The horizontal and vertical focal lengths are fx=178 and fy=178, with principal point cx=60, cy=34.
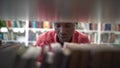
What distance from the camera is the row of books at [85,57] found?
1.12 ft

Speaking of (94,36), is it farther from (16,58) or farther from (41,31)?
(16,58)

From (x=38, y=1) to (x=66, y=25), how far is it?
3.44 ft

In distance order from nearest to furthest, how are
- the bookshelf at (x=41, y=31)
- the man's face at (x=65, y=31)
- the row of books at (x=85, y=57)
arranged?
the row of books at (x=85, y=57) < the man's face at (x=65, y=31) < the bookshelf at (x=41, y=31)

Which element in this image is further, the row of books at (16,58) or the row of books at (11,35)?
the row of books at (11,35)

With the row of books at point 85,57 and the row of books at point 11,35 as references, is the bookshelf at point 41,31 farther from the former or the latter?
the row of books at point 85,57

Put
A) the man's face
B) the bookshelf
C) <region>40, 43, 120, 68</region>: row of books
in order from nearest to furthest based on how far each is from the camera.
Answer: <region>40, 43, 120, 68</region>: row of books → the man's face → the bookshelf

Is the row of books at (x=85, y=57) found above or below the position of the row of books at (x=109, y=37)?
above

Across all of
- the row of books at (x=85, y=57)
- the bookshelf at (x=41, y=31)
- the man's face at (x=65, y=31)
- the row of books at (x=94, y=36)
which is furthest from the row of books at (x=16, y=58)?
the row of books at (x=94, y=36)

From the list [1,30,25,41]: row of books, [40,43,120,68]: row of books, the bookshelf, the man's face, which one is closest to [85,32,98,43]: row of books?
the bookshelf

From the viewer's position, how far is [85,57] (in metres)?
0.34

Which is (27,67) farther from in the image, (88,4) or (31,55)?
(88,4)

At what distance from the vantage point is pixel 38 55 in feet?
1.19

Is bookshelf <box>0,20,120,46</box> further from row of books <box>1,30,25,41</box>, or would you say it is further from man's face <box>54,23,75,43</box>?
man's face <box>54,23,75,43</box>

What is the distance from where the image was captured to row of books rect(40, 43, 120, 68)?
0.34 metres
